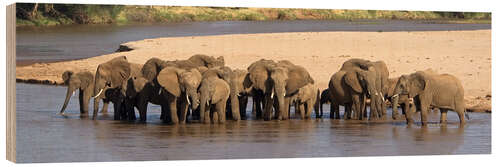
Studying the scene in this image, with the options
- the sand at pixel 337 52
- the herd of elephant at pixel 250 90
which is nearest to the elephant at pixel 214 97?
the herd of elephant at pixel 250 90

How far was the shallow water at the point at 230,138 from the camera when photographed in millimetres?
19141

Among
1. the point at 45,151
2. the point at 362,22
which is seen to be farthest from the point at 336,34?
the point at 45,151

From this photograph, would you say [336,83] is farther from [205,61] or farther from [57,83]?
[57,83]

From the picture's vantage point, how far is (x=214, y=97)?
22297mm

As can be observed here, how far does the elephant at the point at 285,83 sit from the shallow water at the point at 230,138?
0.33m

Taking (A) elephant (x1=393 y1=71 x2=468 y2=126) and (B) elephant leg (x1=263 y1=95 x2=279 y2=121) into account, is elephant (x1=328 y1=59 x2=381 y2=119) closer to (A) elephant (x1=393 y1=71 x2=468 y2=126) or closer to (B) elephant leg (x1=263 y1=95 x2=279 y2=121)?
(A) elephant (x1=393 y1=71 x2=468 y2=126)

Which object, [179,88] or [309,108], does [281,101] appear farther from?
[179,88]

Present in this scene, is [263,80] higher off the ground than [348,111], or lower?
higher

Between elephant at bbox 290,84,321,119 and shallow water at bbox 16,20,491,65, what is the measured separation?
1108 millimetres

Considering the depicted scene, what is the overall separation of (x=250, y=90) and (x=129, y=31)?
333 cm

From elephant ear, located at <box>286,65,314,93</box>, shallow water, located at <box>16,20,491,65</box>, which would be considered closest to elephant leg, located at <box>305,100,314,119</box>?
elephant ear, located at <box>286,65,314,93</box>

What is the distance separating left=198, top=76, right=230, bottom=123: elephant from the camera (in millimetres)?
22062

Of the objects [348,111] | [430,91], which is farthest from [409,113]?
[348,111]

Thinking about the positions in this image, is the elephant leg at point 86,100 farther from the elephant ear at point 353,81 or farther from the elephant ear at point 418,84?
the elephant ear at point 418,84
